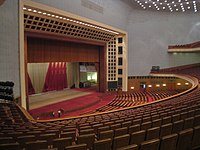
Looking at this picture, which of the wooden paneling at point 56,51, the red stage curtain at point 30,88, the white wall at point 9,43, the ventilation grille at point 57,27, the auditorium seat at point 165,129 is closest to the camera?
the auditorium seat at point 165,129

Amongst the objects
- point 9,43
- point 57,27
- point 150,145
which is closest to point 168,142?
point 150,145

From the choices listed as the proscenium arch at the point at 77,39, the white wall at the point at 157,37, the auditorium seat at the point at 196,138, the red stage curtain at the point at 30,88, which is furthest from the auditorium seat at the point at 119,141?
the white wall at the point at 157,37

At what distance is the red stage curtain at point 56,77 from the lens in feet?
51.6

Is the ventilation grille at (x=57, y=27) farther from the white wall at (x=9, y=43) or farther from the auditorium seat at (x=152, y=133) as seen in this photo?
the auditorium seat at (x=152, y=133)

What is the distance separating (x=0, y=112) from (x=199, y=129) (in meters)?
4.75

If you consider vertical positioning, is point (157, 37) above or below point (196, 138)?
above

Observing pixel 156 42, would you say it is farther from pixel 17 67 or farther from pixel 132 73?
pixel 17 67

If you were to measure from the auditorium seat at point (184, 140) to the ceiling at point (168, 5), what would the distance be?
1394cm

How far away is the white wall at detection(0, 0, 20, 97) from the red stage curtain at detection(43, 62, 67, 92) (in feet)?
27.2

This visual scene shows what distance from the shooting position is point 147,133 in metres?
2.01

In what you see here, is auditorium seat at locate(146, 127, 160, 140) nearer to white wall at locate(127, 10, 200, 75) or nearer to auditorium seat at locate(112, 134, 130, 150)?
auditorium seat at locate(112, 134, 130, 150)

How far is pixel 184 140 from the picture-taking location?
181 cm

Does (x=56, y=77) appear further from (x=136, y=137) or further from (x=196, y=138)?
(x=196, y=138)

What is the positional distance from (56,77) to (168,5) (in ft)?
37.4
